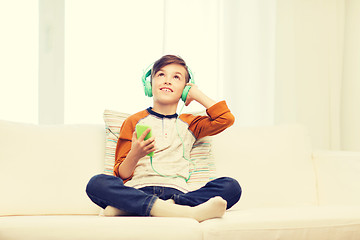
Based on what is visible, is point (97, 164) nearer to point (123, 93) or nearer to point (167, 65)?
point (167, 65)

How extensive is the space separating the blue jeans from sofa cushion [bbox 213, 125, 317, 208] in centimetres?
34

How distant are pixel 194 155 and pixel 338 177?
65cm

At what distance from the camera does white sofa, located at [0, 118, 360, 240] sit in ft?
4.99

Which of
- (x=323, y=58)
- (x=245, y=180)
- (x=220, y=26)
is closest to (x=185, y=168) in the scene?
(x=245, y=180)

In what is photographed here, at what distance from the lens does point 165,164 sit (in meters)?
1.92

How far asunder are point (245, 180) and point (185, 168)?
0.31 metres

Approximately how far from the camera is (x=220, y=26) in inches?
123

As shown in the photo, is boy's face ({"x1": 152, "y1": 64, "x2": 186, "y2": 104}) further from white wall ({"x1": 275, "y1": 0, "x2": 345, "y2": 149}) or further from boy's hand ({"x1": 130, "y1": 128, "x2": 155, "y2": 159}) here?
white wall ({"x1": 275, "y1": 0, "x2": 345, "y2": 149})

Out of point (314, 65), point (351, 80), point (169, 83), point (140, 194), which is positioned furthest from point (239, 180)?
point (351, 80)

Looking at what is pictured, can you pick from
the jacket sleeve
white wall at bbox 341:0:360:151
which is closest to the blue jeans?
the jacket sleeve

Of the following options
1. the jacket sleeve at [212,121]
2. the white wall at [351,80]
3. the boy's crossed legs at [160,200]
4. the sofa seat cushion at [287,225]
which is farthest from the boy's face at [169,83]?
the white wall at [351,80]

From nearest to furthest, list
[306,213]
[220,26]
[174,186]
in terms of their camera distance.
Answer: [306,213], [174,186], [220,26]

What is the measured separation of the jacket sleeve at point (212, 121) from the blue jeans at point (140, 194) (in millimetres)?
276

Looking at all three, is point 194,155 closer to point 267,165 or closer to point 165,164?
point 165,164
